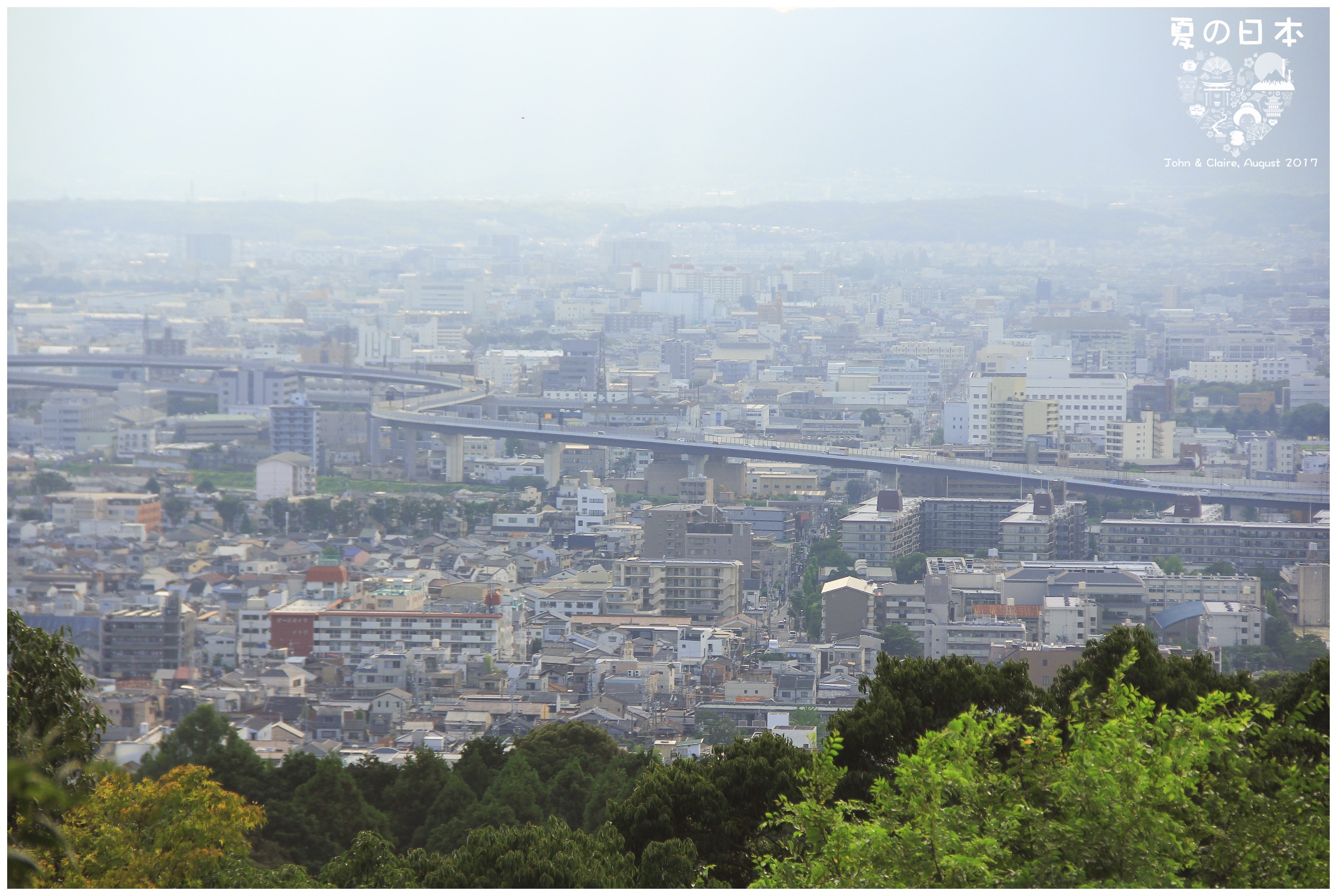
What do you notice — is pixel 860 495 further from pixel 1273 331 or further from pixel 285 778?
pixel 285 778

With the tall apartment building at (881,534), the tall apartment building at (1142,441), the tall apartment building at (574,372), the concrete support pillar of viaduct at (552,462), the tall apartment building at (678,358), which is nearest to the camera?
the tall apartment building at (881,534)

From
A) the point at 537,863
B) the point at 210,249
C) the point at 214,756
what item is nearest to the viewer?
the point at 537,863

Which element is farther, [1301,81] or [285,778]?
[1301,81]

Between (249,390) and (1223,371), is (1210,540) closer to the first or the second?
(1223,371)

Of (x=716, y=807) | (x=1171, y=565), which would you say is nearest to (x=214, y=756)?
(x=716, y=807)

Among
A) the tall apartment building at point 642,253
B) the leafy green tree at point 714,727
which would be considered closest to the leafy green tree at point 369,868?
the leafy green tree at point 714,727

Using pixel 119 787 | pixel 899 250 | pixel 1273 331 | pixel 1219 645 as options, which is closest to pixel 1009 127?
pixel 899 250

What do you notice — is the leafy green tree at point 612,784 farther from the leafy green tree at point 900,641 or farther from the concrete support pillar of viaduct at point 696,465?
the concrete support pillar of viaduct at point 696,465

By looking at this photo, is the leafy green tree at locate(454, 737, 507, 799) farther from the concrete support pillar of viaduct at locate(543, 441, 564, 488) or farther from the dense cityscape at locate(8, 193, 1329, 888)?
the concrete support pillar of viaduct at locate(543, 441, 564, 488)
